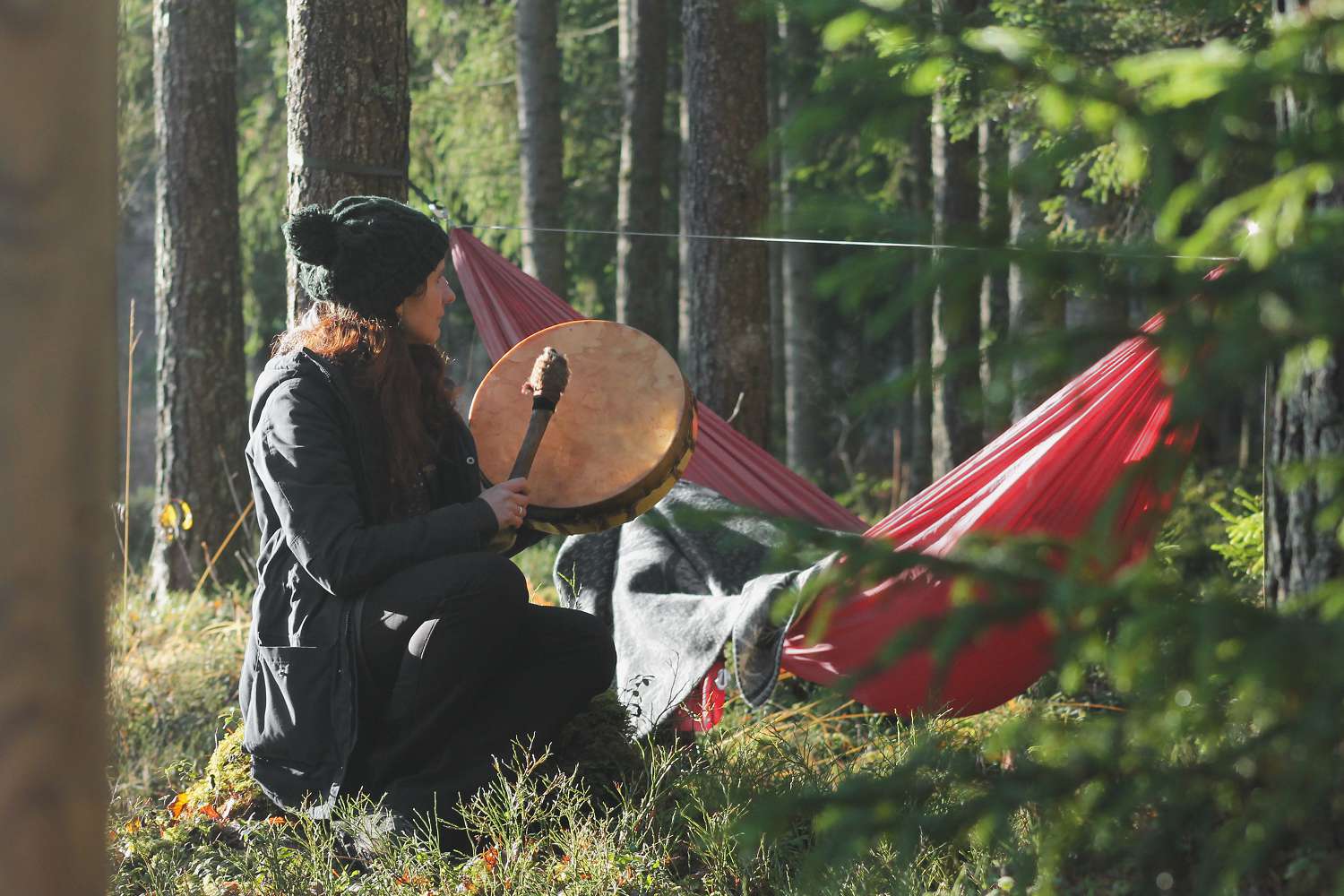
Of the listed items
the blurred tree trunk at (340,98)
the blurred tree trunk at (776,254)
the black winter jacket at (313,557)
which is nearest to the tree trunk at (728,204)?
the blurred tree trunk at (340,98)

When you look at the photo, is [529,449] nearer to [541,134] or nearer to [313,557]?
[313,557]

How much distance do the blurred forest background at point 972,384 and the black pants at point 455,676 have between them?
155mm

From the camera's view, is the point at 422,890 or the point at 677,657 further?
the point at 677,657

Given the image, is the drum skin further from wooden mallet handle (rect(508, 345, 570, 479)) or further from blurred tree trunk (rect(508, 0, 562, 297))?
blurred tree trunk (rect(508, 0, 562, 297))

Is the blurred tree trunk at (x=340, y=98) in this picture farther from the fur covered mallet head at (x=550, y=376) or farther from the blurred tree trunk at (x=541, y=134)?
the blurred tree trunk at (x=541, y=134)

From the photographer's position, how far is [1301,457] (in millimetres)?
2432

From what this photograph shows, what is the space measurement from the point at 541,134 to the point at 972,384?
4.60 m

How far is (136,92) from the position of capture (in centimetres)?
1270

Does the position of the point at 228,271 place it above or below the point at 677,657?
above

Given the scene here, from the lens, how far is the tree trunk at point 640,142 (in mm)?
9078

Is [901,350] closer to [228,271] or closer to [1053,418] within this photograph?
[228,271]

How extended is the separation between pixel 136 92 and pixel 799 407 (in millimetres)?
6758

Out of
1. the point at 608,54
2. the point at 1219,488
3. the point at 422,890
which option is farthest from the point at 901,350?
the point at 422,890

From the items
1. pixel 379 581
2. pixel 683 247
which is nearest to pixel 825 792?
pixel 379 581
